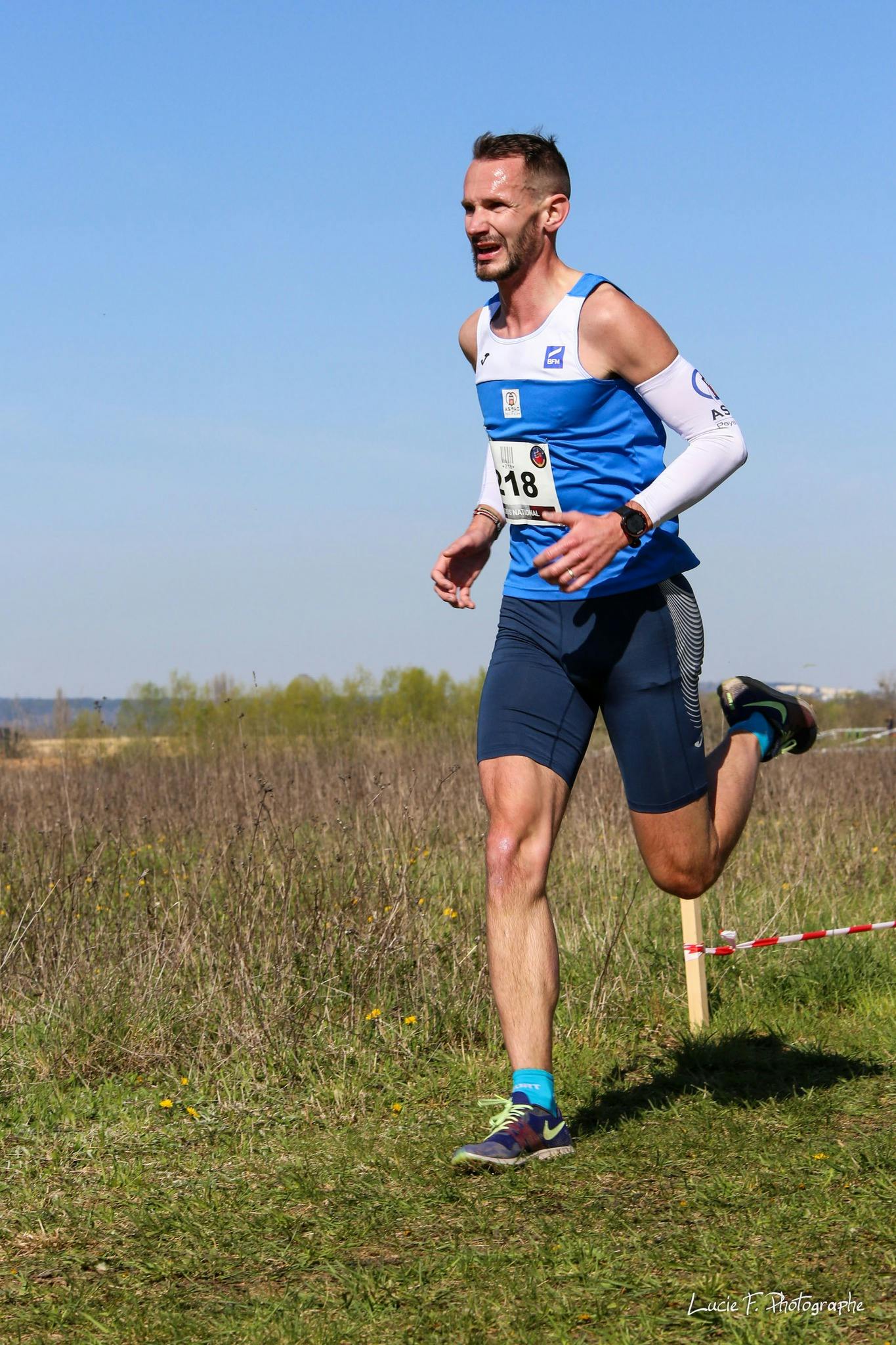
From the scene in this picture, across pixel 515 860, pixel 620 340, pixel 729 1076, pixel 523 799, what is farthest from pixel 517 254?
pixel 729 1076

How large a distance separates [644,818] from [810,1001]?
2.28m

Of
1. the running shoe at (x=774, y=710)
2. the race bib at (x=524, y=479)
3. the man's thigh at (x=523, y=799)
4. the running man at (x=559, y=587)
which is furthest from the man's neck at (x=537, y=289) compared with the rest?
the running shoe at (x=774, y=710)

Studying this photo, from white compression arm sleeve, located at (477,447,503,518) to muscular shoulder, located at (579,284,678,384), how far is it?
57 cm

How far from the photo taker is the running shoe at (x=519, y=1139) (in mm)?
3439

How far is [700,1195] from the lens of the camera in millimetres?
3152

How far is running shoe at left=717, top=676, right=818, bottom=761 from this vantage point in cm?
447

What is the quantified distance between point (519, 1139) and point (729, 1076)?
1371mm

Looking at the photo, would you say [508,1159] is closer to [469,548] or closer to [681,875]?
[681,875]

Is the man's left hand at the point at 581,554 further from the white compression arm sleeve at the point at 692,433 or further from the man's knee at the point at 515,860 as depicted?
the man's knee at the point at 515,860

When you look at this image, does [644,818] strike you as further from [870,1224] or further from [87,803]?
[87,803]

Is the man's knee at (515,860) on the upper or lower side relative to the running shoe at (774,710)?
lower

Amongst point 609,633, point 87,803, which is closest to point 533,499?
point 609,633

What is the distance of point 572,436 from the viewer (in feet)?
12.2

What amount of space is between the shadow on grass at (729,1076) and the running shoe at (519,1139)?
1.13 feet
